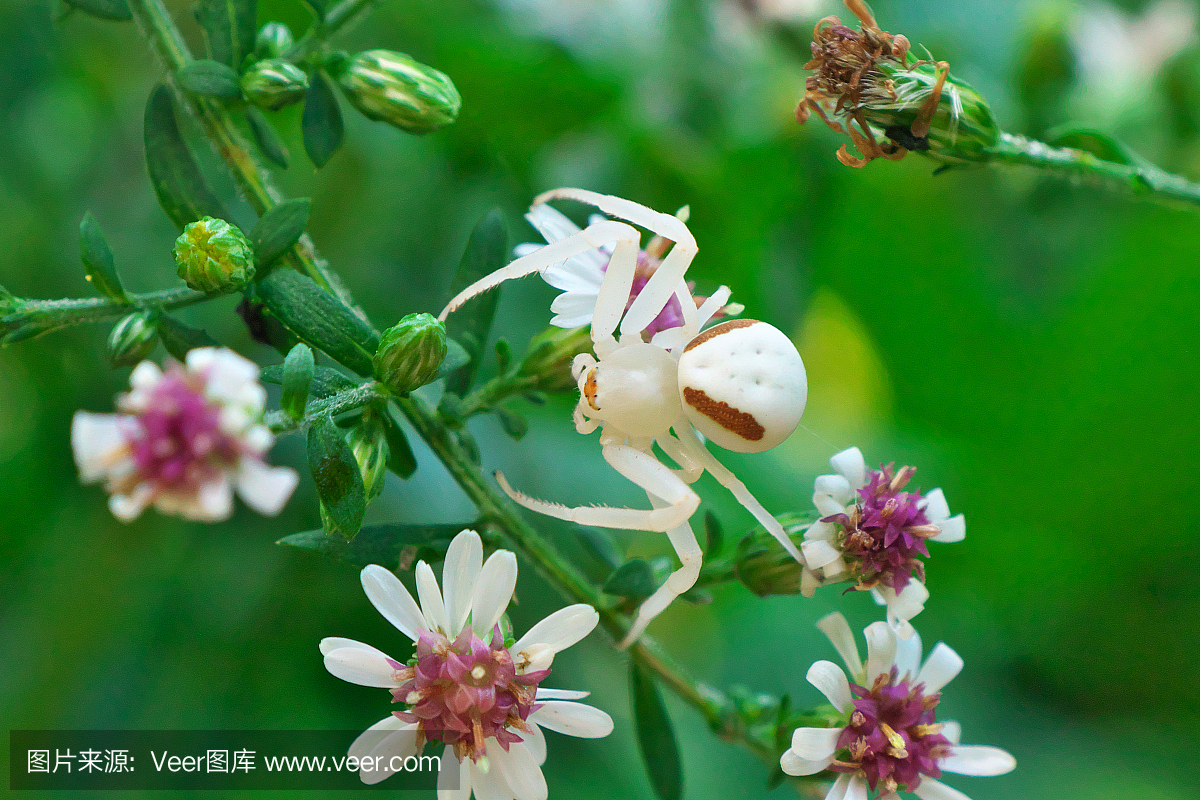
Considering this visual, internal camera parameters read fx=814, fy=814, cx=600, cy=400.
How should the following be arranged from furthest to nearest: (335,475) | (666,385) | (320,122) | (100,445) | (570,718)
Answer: (666,385), (320,122), (570,718), (335,475), (100,445)

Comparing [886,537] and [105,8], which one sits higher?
[105,8]

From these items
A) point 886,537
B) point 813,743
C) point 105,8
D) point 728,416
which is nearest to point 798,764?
point 813,743

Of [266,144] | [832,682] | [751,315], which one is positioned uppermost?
[751,315]

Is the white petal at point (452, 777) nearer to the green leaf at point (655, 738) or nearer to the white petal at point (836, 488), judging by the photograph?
the green leaf at point (655, 738)

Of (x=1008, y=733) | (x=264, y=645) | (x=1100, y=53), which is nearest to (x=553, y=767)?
(x=264, y=645)

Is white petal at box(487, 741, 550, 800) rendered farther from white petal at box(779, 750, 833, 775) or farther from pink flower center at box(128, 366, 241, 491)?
pink flower center at box(128, 366, 241, 491)

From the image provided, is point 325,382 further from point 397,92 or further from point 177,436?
point 397,92

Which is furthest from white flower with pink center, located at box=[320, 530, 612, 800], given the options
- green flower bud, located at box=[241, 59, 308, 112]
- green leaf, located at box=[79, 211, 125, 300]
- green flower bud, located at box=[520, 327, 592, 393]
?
green flower bud, located at box=[241, 59, 308, 112]
